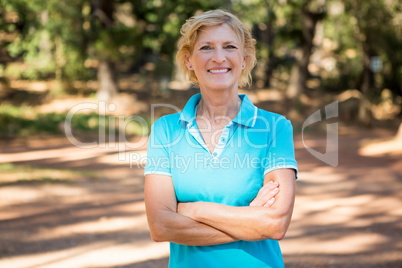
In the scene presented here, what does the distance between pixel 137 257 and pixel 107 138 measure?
10.6m

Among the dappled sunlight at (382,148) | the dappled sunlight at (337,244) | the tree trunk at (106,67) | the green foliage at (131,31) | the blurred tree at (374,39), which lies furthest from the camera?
the tree trunk at (106,67)

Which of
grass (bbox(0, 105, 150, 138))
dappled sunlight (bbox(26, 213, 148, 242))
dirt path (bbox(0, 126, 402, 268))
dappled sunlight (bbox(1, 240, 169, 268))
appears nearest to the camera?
dappled sunlight (bbox(1, 240, 169, 268))

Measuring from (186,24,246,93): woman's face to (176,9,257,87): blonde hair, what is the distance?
1.0 inches

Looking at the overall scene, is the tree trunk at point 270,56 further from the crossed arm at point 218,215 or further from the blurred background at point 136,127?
the crossed arm at point 218,215

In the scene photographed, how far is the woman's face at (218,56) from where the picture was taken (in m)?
2.33

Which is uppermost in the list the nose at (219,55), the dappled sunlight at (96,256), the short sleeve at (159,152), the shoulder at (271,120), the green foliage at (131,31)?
the green foliage at (131,31)

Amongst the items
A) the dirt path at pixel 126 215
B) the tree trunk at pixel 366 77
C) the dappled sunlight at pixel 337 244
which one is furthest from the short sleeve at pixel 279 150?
the tree trunk at pixel 366 77

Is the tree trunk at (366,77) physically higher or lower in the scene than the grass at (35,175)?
higher

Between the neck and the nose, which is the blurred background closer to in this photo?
the neck

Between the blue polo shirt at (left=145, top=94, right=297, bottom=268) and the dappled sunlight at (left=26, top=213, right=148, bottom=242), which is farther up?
the blue polo shirt at (left=145, top=94, right=297, bottom=268)

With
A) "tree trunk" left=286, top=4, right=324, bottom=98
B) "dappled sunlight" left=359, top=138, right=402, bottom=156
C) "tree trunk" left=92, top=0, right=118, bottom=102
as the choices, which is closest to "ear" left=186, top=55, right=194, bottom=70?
"dappled sunlight" left=359, top=138, right=402, bottom=156

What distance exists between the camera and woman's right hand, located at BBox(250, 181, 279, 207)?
222 cm

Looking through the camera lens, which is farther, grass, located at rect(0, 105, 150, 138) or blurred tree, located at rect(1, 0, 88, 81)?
blurred tree, located at rect(1, 0, 88, 81)

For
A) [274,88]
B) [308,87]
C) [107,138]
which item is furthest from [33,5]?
[308,87]
